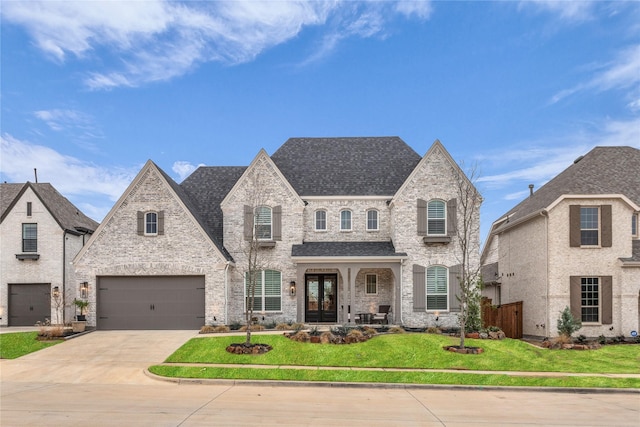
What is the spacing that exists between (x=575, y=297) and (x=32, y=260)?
2922 cm

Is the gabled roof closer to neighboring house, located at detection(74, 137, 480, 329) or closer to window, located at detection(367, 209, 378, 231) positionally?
neighboring house, located at detection(74, 137, 480, 329)

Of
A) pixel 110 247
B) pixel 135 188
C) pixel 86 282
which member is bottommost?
pixel 86 282

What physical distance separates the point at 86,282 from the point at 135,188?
5.29m

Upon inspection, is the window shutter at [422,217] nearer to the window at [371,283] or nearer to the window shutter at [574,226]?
the window at [371,283]

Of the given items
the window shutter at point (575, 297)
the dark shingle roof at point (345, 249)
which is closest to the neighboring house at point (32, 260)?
the dark shingle roof at point (345, 249)

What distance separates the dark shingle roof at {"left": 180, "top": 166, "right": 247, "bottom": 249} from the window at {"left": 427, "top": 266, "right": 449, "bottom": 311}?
1136cm

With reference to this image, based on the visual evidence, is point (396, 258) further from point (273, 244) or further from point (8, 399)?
point (8, 399)

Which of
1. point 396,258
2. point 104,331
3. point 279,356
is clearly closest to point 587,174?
point 396,258

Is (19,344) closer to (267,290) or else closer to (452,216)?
(267,290)

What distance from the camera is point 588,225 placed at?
2278cm

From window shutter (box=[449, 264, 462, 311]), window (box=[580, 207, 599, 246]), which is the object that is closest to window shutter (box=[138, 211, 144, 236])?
window shutter (box=[449, 264, 462, 311])

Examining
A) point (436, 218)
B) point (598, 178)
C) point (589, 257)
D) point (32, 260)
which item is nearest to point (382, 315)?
point (436, 218)

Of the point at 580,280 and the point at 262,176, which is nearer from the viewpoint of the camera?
the point at 580,280

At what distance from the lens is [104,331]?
22.9 metres
